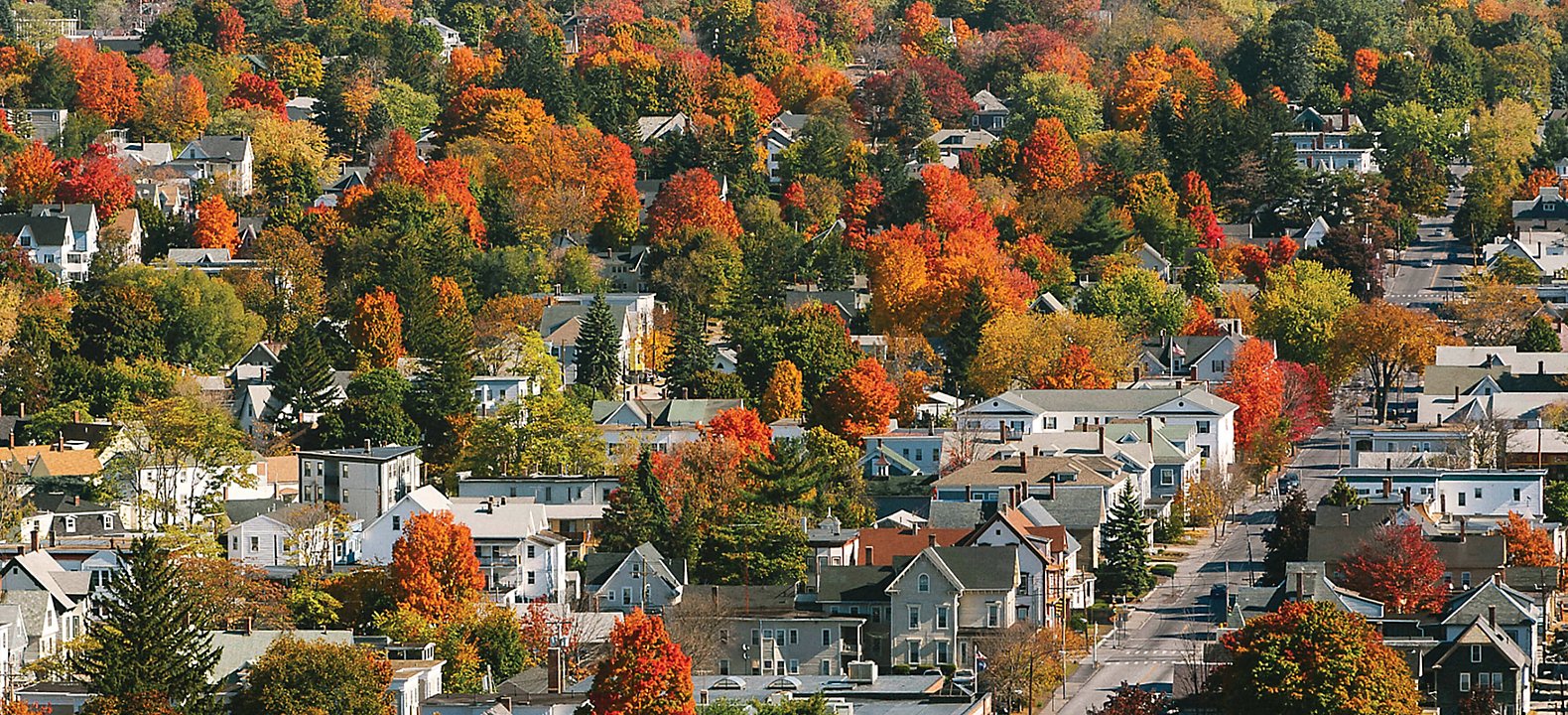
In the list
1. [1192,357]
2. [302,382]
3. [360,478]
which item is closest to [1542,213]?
[1192,357]

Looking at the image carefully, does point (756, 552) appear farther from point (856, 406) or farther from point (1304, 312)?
point (1304, 312)

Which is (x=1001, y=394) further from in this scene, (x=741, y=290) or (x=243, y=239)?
(x=243, y=239)

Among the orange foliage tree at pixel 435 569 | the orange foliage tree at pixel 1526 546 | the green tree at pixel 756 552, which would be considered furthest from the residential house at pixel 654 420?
the orange foliage tree at pixel 1526 546

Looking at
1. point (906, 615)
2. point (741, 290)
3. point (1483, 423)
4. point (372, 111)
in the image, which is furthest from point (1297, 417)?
point (372, 111)

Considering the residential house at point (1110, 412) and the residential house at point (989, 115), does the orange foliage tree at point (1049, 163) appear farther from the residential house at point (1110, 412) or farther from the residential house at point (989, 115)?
the residential house at point (1110, 412)

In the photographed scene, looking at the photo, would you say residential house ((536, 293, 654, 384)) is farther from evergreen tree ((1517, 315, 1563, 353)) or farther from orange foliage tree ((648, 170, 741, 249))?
evergreen tree ((1517, 315, 1563, 353))

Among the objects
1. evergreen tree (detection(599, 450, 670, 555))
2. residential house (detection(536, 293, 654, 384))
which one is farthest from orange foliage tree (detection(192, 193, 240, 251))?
evergreen tree (detection(599, 450, 670, 555))
